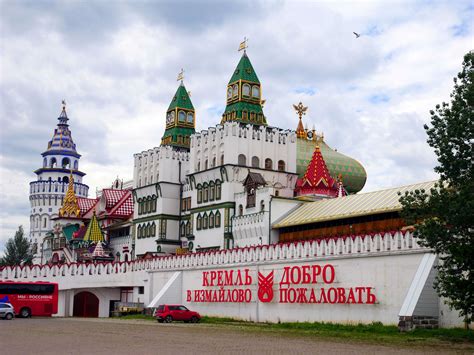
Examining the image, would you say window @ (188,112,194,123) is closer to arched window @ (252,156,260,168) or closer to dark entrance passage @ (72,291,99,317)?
arched window @ (252,156,260,168)

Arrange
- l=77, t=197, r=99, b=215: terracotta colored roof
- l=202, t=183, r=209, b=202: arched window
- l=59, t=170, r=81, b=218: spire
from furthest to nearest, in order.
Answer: l=77, t=197, r=99, b=215: terracotta colored roof, l=59, t=170, r=81, b=218: spire, l=202, t=183, r=209, b=202: arched window

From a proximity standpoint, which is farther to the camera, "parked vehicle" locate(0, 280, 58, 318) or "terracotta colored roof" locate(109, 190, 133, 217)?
"terracotta colored roof" locate(109, 190, 133, 217)

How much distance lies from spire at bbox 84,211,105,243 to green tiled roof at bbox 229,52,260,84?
26.0 m

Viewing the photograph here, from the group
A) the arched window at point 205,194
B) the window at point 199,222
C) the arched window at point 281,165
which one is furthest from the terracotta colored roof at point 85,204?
the arched window at point 281,165

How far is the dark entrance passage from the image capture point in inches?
2564

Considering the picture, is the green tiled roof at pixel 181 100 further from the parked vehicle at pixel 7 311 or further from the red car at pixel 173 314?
the red car at pixel 173 314

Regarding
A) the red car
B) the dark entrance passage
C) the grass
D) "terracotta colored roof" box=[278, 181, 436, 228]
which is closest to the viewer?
the grass

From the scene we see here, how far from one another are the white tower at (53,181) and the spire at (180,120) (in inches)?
1844

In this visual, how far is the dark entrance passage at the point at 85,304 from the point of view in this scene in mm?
65125

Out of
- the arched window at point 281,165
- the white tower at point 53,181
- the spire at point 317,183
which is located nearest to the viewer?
the spire at point 317,183

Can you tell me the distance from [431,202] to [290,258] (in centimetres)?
1546

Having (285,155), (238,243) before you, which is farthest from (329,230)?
(285,155)

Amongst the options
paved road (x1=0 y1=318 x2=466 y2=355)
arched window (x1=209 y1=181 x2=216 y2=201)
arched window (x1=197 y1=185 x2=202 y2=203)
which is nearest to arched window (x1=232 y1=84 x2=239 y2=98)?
arched window (x1=209 y1=181 x2=216 y2=201)

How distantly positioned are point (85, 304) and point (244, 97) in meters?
23.2
